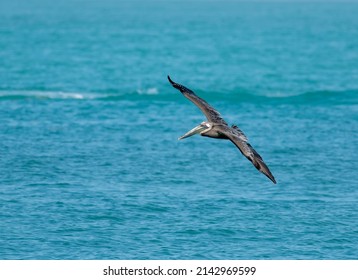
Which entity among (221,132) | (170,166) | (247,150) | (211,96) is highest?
(211,96)

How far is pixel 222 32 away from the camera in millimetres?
199250

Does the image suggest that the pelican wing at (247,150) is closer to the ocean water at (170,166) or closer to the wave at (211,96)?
the ocean water at (170,166)

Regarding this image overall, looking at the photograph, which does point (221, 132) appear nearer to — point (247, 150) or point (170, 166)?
point (247, 150)

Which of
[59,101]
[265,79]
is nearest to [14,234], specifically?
[59,101]

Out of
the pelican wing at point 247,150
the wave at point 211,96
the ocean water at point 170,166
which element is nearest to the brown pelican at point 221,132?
the pelican wing at point 247,150

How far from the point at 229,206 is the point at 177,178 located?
7177 millimetres

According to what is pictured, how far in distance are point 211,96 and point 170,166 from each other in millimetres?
33173

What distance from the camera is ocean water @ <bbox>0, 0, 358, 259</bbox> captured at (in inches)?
1800

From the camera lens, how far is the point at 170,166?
202 ft

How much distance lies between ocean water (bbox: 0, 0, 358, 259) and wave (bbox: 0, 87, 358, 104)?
0.16m

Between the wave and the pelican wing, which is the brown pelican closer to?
the pelican wing

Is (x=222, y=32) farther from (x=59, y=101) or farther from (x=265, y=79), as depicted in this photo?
(x=59, y=101)

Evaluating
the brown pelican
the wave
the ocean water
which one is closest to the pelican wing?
the brown pelican

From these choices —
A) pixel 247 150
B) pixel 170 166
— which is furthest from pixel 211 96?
pixel 247 150
